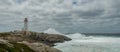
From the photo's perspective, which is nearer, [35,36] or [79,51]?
[79,51]

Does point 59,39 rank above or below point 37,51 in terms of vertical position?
below

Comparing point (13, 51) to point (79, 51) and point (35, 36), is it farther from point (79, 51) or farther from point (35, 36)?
point (35, 36)

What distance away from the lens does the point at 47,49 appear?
49156 mm

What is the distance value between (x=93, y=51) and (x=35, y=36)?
50.6 m

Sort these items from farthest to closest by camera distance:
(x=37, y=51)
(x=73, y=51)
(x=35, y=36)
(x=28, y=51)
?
(x=35, y=36), (x=73, y=51), (x=37, y=51), (x=28, y=51)

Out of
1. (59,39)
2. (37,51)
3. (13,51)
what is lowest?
(59,39)

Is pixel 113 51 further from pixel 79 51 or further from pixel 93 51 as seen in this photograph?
pixel 79 51

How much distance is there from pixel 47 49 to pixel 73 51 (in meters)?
19.1

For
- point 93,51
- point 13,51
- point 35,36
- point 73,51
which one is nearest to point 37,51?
point 13,51

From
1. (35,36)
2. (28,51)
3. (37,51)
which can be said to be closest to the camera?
(28,51)

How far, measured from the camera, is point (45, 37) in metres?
116

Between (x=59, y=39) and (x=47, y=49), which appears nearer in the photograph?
(x=47, y=49)

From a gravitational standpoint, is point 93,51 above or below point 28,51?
below

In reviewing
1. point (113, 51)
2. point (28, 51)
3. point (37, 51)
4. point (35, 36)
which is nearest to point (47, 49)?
point (37, 51)
